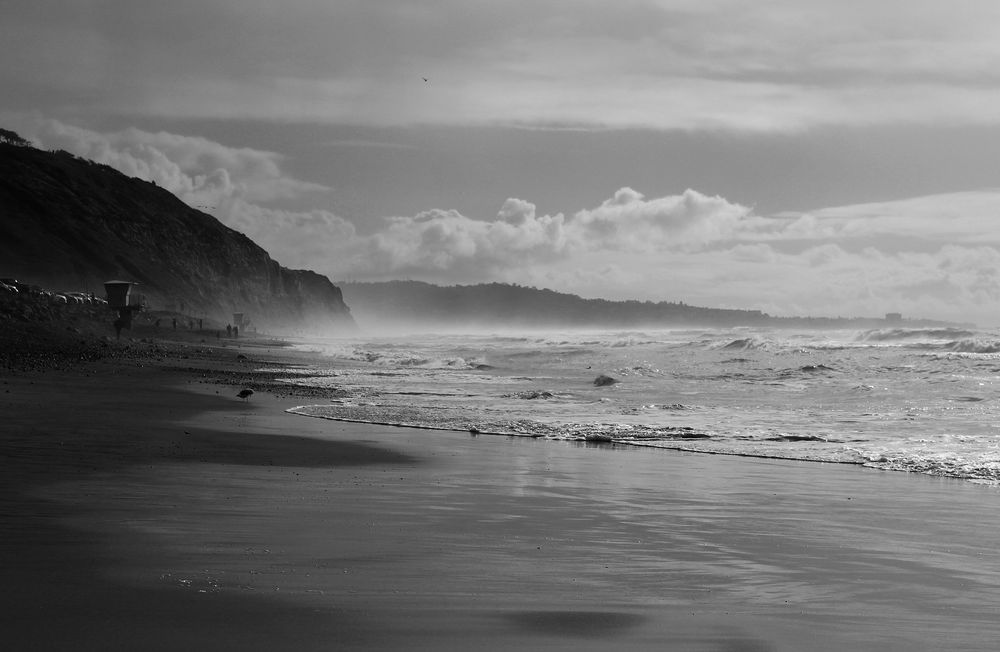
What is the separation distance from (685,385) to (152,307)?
9771cm

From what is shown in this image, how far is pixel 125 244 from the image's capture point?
127938mm

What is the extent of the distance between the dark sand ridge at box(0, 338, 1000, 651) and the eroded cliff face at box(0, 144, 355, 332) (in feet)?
353

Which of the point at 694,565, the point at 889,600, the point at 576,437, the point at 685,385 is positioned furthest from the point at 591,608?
the point at 685,385

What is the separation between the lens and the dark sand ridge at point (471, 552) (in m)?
5.06

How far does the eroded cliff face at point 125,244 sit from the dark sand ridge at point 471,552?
353ft

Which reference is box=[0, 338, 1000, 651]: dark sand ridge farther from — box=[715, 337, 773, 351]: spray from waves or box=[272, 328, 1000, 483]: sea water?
box=[715, 337, 773, 351]: spray from waves

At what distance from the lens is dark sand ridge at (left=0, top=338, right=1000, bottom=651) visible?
16.6 ft

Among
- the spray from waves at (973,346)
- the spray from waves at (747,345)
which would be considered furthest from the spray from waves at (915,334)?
the spray from waves at (973,346)

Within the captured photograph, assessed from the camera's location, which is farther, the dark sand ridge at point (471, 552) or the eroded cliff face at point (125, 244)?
the eroded cliff face at point (125, 244)

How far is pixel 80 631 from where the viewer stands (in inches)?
184

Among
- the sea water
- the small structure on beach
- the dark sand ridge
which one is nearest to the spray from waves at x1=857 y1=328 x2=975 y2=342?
the sea water

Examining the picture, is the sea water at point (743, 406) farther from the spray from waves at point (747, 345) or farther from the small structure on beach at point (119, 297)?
the small structure on beach at point (119, 297)

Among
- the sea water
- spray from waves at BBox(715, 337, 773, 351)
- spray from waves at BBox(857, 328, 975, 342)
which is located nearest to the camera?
the sea water

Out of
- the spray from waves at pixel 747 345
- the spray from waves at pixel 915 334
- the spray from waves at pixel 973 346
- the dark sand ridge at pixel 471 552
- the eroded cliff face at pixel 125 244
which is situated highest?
the eroded cliff face at pixel 125 244
